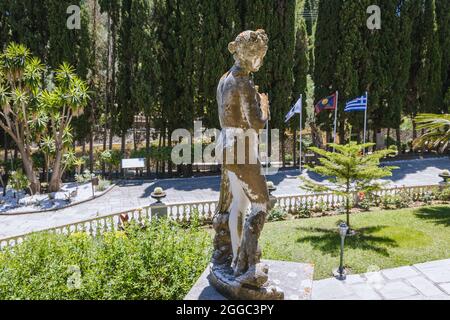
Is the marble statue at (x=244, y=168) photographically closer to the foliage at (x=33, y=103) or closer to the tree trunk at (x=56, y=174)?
the foliage at (x=33, y=103)

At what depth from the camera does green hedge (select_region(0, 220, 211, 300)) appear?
5945 mm

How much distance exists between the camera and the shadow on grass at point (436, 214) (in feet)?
39.9

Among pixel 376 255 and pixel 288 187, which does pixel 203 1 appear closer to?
pixel 288 187

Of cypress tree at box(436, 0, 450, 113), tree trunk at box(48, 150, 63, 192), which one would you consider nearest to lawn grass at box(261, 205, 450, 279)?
tree trunk at box(48, 150, 63, 192)

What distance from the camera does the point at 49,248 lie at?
284 inches

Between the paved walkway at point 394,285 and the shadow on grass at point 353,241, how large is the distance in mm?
1248

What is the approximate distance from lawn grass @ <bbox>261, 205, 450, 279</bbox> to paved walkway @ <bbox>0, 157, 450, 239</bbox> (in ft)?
16.3

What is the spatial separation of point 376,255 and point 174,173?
15.1m

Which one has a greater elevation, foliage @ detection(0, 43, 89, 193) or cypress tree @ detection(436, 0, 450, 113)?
cypress tree @ detection(436, 0, 450, 113)

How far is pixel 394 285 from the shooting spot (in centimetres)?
771

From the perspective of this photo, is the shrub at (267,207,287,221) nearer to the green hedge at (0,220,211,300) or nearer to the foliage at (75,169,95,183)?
the green hedge at (0,220,211,300)

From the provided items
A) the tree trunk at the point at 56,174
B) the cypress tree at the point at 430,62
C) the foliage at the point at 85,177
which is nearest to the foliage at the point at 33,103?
the tree trunk at the point at 56,174

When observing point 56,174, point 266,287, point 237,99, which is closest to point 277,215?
point 266,287

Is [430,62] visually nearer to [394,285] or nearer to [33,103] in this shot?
[394,285]
